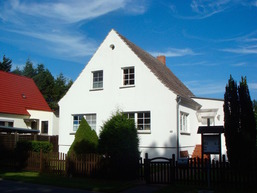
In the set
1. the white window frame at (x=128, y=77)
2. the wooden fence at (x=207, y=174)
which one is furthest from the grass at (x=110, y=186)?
the white window frame at (x=128, y=77)

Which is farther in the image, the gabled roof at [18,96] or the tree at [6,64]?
the tree at [6,64]

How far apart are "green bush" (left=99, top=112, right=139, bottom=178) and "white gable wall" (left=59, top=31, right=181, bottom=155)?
4.46 metres

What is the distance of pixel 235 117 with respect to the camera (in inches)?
539

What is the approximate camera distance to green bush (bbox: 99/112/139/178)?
13219mm

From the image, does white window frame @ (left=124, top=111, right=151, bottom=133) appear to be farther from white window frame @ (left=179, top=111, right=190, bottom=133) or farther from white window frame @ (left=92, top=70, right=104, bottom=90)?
white window frame @ (left=92, top=70, right=104, bottom=90)

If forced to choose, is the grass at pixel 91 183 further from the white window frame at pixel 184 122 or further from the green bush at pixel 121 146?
the white window frame at pixel 184 122

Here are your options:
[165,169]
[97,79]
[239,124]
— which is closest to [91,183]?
[165,169]

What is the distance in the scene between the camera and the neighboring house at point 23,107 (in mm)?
28734

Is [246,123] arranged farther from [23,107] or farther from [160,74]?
[23,107]

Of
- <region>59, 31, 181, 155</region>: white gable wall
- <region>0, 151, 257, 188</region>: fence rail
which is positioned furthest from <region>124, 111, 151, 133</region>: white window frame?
<region>0, 151, 257, 188</region>: fence rail

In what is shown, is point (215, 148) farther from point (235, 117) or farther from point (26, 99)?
point (26, 99)

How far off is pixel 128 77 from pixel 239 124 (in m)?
9.55

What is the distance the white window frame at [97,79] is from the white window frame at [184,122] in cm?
650

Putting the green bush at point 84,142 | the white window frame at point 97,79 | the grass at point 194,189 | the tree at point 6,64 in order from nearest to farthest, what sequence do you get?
the grass at point 194,189 → the green bush at point 84,142 → the white window frame at point 97,79 → the tree at point 6,64
